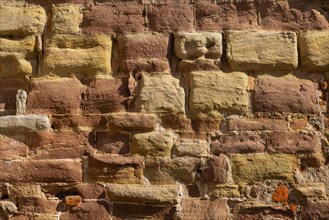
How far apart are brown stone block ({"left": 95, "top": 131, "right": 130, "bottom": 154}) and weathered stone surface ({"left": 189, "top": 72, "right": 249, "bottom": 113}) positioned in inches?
13.8

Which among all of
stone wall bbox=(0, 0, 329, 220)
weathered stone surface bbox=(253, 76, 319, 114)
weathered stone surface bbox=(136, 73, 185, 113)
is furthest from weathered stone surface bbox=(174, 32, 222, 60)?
weathered stone surface bbox=(253, 76, 319, 114)

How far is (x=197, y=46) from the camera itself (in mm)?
2648

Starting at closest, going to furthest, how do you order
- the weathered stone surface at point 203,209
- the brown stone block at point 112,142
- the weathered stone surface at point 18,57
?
the weathered stone surface at point 203,209 → the brown stone block at point 112,142 → the weathered stone surface at point 18,57

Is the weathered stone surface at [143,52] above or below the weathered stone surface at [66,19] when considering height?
below

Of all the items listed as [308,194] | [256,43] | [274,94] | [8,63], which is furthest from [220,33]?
[8,63]

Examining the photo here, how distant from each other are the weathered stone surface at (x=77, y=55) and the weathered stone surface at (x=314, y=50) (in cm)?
94

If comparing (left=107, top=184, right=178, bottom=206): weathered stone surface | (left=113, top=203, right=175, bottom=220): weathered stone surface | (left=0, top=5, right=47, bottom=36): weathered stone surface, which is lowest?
(left=113, top=203, right=175, bottom=220): weathered stone surface

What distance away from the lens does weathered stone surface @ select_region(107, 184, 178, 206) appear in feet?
8.06

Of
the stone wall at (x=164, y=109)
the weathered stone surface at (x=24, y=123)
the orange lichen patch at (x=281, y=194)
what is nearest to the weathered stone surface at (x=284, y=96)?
the stone wall at (x=164, y=109)

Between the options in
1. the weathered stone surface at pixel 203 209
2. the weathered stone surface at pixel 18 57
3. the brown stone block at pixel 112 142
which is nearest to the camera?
the weathered stone surface at pixel 203 209

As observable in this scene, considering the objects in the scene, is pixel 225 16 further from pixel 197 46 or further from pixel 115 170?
pixel 115 170

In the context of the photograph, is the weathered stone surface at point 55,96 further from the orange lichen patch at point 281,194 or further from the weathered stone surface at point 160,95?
the orange lichen patch at point 281,194

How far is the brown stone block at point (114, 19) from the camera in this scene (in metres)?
2.70

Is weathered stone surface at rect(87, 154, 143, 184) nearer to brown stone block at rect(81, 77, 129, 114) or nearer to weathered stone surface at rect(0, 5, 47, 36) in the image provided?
brown stone block at rect(81, 77, 129, 114)
